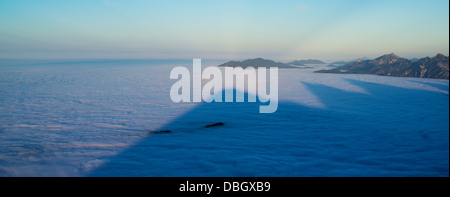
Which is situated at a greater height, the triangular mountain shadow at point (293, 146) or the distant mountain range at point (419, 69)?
the distant mountain range at point (419, 69)

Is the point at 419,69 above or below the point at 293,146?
above

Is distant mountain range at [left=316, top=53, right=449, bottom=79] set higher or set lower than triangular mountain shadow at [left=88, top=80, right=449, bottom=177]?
higher

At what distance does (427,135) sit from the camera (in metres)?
5.98

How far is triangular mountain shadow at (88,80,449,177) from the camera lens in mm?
3902

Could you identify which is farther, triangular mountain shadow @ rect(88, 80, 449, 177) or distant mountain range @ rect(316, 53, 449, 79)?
distant mountain range @ rect(316, 53, 449, 79)

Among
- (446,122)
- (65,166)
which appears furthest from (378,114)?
(65,166)

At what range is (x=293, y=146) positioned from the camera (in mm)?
5109

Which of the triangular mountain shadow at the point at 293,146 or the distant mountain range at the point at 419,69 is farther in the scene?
the distant mountain range at the point at 419,69

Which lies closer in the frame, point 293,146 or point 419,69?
point 293,146

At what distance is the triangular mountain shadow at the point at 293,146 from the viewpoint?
390cm

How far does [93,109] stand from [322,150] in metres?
7.93

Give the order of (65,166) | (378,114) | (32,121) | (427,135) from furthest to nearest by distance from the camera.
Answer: (378,114) → (32,121) → (427,135) → (65,166)
